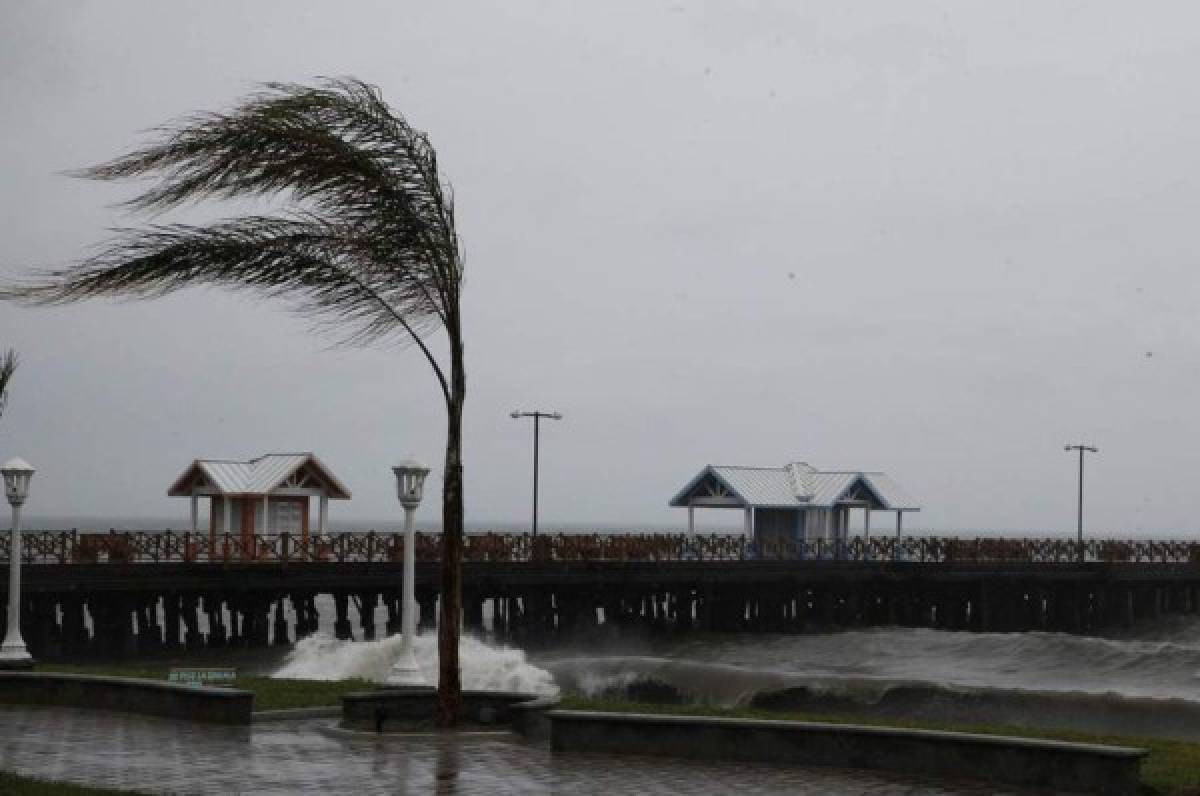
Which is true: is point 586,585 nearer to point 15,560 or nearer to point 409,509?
point 15,560

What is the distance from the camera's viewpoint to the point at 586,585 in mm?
55250

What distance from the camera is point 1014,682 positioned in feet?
166

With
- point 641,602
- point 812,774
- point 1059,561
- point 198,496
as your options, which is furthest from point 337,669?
point 1059,561

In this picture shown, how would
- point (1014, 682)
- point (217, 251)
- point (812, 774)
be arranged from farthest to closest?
point (1014, 682) < point (217, 251) < point (812, 774)

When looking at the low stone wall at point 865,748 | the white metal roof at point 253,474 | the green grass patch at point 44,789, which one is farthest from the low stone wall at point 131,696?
the white metal roof at point 253,474

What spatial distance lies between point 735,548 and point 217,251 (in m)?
48.6

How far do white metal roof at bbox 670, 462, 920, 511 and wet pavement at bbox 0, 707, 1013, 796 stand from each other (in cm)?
5147

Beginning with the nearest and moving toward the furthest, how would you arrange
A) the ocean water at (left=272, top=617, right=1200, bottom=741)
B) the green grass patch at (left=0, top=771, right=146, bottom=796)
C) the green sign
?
the green grass patch at (left=0, top=771, right=146, bottom=796) → the green sign → the ocean water at (left=272, top=617, right=1200, bottom=741)

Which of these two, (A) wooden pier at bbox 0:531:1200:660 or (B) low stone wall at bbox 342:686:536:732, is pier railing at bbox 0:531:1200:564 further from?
(B) low stone wall at bbox 342:686:536:732

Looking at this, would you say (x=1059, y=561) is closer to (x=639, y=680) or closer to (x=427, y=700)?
(x=639, y=680)

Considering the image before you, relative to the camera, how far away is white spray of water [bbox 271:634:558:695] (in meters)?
39.7

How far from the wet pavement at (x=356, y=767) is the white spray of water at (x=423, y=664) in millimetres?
21313

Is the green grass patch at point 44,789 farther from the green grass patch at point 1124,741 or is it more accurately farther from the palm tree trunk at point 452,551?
the green grass patch at point 1124,741

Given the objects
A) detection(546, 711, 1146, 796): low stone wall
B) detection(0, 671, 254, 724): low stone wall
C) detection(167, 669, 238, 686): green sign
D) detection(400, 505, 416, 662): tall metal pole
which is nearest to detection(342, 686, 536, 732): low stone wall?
detection(0, 671, 254, 724): low stone wall
